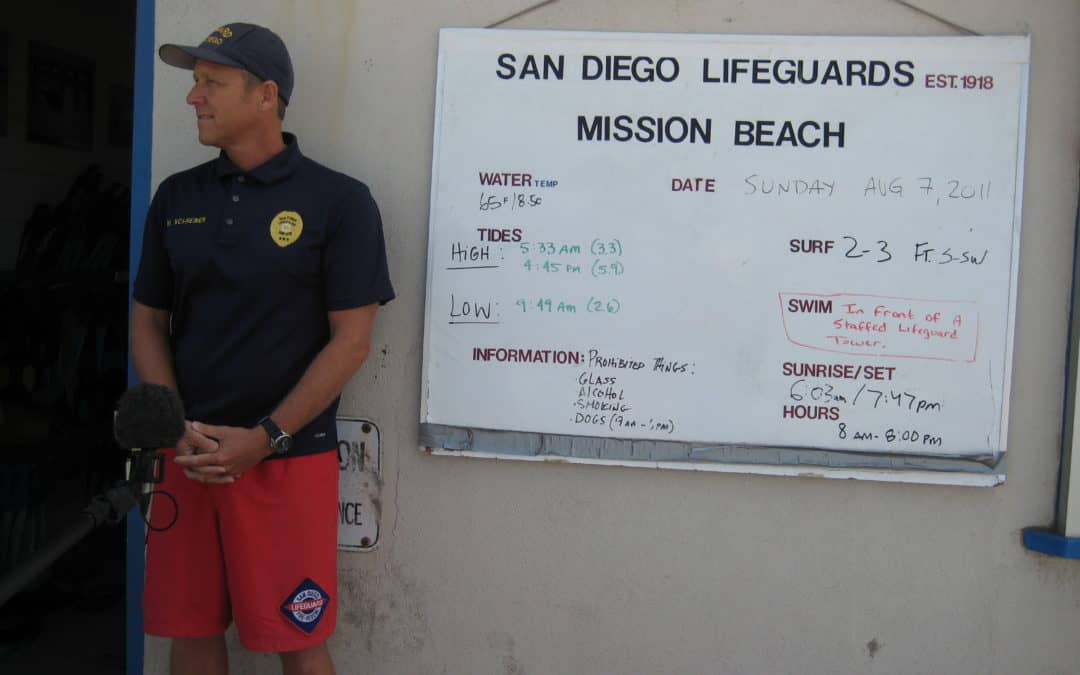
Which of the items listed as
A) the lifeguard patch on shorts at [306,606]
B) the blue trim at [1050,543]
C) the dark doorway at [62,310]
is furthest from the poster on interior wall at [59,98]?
the blue trim at [1050,543]

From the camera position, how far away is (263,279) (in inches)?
105

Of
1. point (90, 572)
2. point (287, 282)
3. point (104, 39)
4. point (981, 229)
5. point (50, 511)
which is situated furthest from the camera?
point (104, 39)

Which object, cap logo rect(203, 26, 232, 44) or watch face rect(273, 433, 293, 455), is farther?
cap logo rect(203, 26, 232, 44)

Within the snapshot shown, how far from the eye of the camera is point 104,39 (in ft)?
22.1

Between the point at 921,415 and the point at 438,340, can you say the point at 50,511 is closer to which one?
the point at 438,340

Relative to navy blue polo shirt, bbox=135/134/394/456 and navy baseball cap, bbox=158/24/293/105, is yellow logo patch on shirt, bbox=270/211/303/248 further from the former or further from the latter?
navy baseball cap, bbox=158/24/293/105

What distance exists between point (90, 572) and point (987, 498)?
4149mm

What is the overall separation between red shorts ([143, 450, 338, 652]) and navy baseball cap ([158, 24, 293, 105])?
1.15m

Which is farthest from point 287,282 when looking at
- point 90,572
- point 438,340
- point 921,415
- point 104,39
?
point 104,39

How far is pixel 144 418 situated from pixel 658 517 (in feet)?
5.96

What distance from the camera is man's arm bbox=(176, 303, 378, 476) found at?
8.42 ft

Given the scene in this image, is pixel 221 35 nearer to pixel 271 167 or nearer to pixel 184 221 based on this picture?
pixel 271 167

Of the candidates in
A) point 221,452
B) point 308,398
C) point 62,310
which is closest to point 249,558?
point 221,452

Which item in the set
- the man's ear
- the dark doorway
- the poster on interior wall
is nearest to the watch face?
the man's ear
